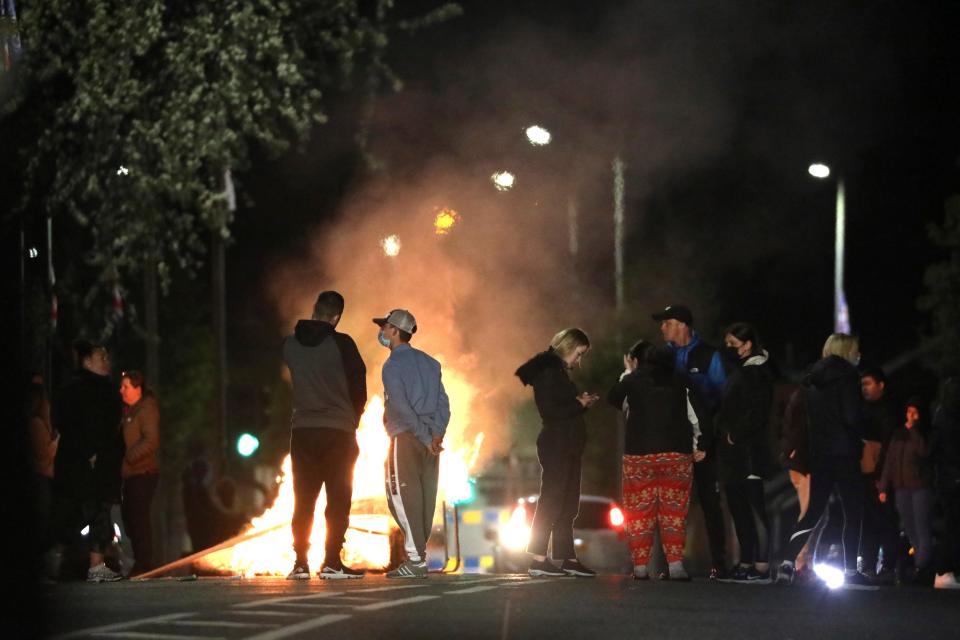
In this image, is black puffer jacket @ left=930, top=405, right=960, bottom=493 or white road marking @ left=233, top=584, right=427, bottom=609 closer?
white road marking @ left=233, top=584, right=427, bottom=609

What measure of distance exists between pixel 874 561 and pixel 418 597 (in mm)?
5637

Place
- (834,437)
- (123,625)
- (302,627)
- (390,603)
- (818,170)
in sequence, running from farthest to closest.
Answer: (818,170) < (834,437) < (390,603) < (123,625) < (302,627)

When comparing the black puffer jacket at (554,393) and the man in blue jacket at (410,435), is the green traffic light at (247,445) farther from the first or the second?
the black puffer jacket at (554,393)

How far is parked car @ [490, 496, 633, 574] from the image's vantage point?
81.0ft

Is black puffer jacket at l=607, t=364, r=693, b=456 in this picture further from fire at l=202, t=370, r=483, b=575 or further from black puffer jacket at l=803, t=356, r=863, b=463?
fire at l=202, t=370, r=483, b=575

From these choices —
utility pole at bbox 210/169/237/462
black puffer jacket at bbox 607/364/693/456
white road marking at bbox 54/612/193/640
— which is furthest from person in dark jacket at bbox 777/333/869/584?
utility pole at bbox 210/169/237/462

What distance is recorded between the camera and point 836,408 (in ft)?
43.7

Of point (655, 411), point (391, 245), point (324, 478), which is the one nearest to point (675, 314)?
point (655, 411)

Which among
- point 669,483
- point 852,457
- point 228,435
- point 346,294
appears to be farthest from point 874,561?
point 228,435

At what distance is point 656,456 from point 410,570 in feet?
5.82

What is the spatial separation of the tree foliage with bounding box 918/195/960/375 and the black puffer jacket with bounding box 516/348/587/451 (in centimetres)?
3030

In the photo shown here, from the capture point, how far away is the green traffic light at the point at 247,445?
2158 cm

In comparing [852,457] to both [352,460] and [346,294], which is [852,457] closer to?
[352,460]

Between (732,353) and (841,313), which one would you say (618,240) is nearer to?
(841,313)
